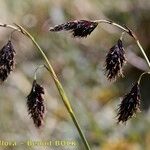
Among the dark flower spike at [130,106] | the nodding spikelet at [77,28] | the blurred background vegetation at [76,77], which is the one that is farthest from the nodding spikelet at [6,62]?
the blurred background vegetation at [76,77]

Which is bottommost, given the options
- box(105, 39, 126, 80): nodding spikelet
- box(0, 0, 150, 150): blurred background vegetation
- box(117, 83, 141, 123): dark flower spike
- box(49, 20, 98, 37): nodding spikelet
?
box(0, 0, 150, 150): blurred background vegetation

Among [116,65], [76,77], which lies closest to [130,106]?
[116,65]

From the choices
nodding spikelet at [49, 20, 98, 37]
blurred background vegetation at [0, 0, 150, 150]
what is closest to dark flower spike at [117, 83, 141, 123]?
nodding spikelet at [49, 20, 98, 37]

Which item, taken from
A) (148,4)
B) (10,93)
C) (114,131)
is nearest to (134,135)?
(114,131)

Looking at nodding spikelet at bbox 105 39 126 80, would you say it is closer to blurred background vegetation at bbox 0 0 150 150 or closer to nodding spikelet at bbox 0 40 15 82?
nodding spikelet at bbox 0 40 15 82

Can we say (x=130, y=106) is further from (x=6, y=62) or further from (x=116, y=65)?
(x=6, y=62)

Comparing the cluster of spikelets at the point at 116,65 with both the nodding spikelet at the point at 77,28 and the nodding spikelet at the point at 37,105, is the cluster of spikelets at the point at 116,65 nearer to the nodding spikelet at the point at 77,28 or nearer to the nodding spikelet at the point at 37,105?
the nodding spikelet at the point at 77,28
